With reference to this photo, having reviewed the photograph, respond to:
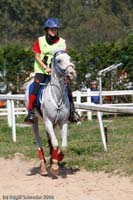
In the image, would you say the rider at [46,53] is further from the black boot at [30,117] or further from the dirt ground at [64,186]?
the dirt ground at [64,186]

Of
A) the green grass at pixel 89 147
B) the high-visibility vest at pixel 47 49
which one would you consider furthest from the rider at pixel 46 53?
the green grass at pixel 89 147

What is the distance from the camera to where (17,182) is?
32.2ft

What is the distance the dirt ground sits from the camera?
28.0 feet

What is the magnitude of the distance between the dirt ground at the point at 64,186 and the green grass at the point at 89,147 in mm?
366

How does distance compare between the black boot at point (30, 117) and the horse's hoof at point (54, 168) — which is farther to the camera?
the black boot at point (30, 117)

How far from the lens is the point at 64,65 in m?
9.59

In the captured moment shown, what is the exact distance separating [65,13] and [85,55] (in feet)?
195

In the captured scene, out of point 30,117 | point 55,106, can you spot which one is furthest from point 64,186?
point 30,117

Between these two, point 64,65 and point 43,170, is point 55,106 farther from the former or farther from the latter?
point 43,170

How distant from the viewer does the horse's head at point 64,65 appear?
936cm

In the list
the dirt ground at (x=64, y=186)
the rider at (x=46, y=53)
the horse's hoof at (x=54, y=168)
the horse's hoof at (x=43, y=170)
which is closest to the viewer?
the dirt ground at (x=64, y=186)

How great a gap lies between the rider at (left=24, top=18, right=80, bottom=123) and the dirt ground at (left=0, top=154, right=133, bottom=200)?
101cm

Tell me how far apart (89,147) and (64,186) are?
3060 millimetres

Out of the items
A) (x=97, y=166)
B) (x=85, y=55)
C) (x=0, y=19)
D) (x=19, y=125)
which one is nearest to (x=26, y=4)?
(x=0, y=19)
